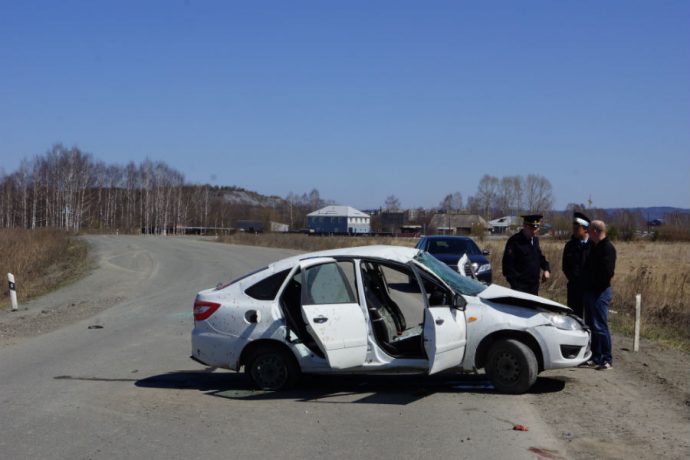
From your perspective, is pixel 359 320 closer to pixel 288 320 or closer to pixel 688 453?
pixel 288 320

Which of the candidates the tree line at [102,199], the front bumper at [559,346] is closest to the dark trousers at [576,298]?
the front bumper at [559,346]

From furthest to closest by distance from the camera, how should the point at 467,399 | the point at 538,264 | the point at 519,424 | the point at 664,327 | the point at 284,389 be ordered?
the point at 664,327, the point at 538,264, the point at 284,389, the point at 467,399, the point at 519,424

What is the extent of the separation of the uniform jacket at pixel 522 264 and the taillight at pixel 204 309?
424cm

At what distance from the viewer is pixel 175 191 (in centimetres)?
12762

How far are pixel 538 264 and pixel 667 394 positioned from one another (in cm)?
280

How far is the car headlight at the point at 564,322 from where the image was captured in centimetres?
793

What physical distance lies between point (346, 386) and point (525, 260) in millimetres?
3344

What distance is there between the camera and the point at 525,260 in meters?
10.2

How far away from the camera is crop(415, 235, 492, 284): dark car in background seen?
19109 mm

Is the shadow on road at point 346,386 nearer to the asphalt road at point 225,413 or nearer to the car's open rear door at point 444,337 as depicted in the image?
the asphalt road at point 225,413

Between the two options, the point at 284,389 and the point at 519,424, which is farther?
the point at 284,389

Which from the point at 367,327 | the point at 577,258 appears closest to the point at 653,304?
the point at 577,258

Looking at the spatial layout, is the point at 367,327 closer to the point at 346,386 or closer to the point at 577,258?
the point at 346,386

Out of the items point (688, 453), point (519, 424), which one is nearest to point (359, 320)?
point (519, 424)
